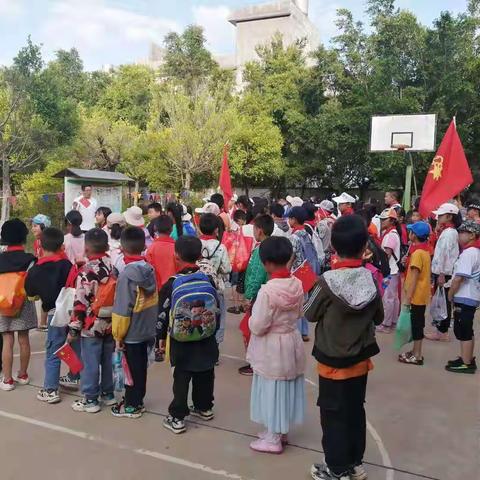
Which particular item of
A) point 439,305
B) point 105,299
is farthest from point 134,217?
point 439,305

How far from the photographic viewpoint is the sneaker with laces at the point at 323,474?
9.68ft

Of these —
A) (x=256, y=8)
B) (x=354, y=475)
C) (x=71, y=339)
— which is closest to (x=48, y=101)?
(x=71, y=339)

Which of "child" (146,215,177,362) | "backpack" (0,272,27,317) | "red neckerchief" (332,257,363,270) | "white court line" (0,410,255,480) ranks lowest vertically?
"white court line" (0,410,255,480)

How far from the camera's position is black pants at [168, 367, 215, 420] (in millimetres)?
3559

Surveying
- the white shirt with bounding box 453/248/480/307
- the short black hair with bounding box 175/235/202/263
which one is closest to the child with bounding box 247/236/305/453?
the short black hair with bounding box 175/235/202/263

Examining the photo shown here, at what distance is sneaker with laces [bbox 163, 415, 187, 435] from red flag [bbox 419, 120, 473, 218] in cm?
510

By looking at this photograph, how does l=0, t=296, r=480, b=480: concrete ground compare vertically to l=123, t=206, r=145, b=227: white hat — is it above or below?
below

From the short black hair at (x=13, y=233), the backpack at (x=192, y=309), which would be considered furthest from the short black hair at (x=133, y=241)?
the short black hair at (x=13, y=233)

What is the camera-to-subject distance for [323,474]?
302cm

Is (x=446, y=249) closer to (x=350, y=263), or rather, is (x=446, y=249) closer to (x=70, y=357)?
(x=350, y=263)

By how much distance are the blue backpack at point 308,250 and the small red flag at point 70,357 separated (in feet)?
8.77

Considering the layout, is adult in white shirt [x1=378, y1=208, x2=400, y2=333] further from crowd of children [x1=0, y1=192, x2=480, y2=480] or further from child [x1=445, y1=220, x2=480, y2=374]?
child [x1=445, y1=220, x2=480, y2=374]

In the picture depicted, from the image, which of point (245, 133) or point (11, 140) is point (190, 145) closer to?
point (245, 133)

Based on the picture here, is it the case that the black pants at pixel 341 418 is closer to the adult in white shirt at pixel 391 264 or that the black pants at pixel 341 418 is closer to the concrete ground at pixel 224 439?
the concrete ground at pixel 224 439
